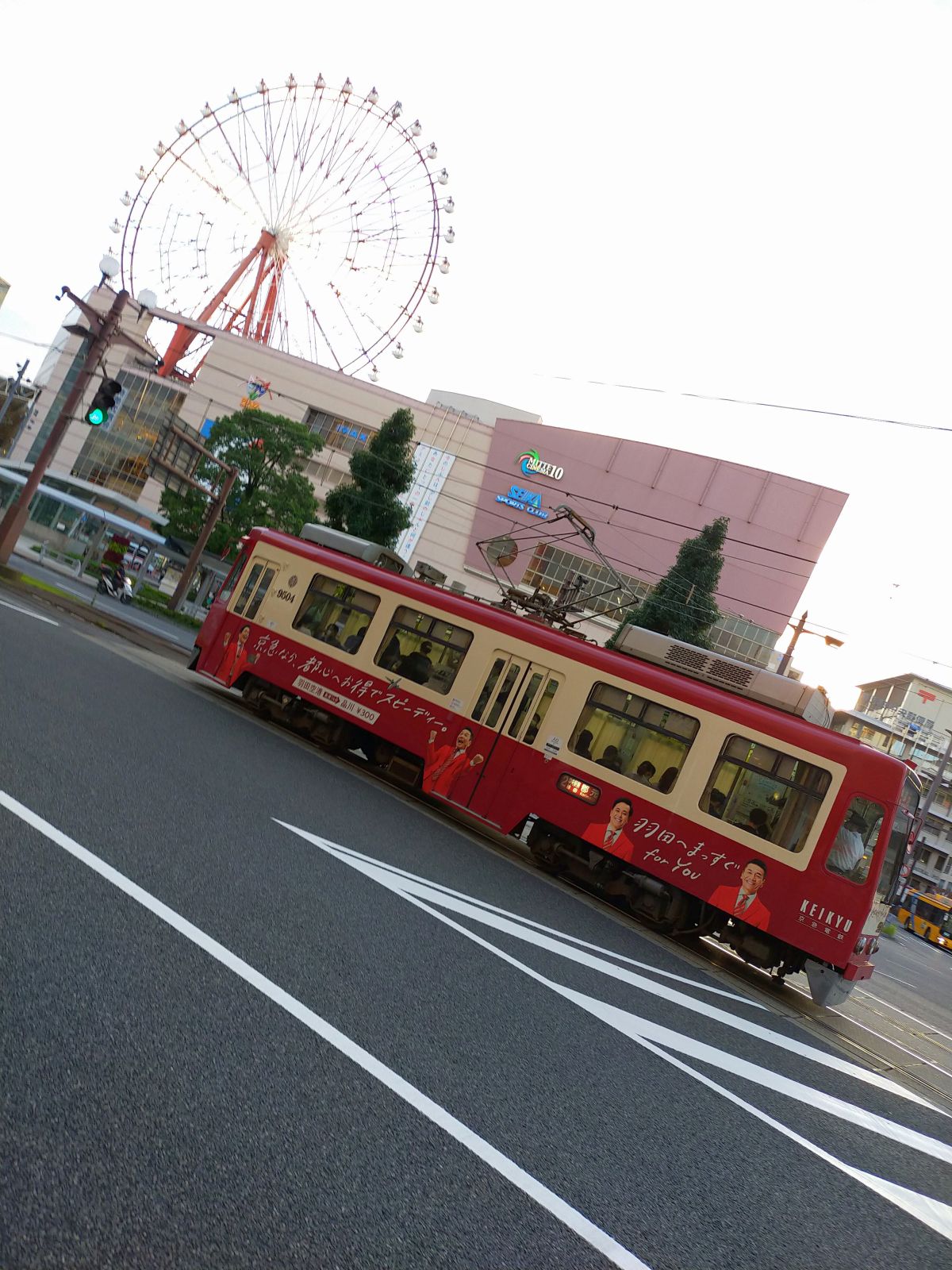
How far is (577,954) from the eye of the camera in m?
8.19

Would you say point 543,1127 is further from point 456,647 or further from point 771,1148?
point 456,647

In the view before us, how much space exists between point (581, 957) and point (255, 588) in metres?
9.51

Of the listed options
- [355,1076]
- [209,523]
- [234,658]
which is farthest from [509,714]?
[209,523]

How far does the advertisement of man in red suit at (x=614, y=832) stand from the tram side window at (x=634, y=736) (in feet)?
1.23

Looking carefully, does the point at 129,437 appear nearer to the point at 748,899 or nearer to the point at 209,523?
the point at 209,523

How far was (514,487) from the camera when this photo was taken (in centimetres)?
5462

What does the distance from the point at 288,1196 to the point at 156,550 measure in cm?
4325

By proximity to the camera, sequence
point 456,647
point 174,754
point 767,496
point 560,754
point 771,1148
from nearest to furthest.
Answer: point 771,1148
point 174,754
point 560,754
point 456,647
point 767,496

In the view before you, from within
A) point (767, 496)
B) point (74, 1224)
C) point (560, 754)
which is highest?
point (767, 496)

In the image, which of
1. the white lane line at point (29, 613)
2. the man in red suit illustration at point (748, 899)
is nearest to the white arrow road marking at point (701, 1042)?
the man in red suit illustration at point (748, 899)

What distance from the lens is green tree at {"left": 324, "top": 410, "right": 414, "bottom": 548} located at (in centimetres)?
3516

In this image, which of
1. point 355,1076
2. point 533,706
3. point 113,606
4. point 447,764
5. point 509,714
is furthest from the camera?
point 113,606

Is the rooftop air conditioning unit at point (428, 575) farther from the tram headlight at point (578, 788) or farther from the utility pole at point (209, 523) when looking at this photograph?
the utility pole at point (209, 523)

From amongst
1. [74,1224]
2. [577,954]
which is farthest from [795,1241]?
[577,954]
